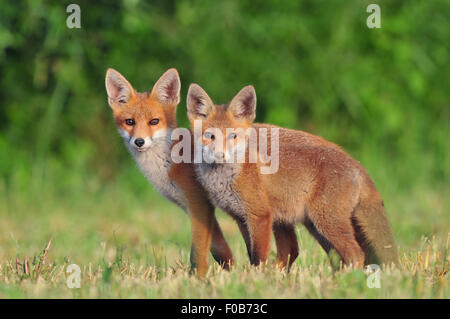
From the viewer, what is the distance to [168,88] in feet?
17.9

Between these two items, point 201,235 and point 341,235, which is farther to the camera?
point 201,235

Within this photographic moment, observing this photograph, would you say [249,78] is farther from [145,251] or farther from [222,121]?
[222,121]

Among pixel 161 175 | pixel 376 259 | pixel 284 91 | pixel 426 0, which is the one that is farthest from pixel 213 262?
pixel 426 0

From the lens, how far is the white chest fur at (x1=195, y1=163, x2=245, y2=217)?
16.5 feet

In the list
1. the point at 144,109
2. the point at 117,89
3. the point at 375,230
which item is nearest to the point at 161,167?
the point at 144,109

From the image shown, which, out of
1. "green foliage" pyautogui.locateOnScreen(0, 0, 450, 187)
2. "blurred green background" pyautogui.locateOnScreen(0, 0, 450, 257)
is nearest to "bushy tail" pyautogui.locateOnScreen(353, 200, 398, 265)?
"blurred green background" pyautogui.locateOnScreen(0, 0, 450, 257)

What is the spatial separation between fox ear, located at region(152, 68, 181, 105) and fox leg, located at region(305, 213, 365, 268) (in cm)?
160

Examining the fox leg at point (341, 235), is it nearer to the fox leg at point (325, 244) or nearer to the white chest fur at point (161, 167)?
the fox leg at point (325, 244)

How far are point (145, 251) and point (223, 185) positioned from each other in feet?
5.04

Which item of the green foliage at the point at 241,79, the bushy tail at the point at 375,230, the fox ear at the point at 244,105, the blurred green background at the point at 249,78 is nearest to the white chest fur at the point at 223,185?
the fox ear at the point at 244,105

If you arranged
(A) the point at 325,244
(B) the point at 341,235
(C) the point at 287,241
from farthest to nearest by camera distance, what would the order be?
(C) the point at 287,241 → (A) the point at 325,244 → (B) the point at 341,235

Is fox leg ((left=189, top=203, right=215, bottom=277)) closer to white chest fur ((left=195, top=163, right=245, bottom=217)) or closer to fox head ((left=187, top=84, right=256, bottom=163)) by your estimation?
white chest fur ((left=195, top=163, right=245, bottom=217))

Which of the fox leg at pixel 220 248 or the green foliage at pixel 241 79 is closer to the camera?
the fox leg at pixel 220 248

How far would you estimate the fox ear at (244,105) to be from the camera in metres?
5.18
